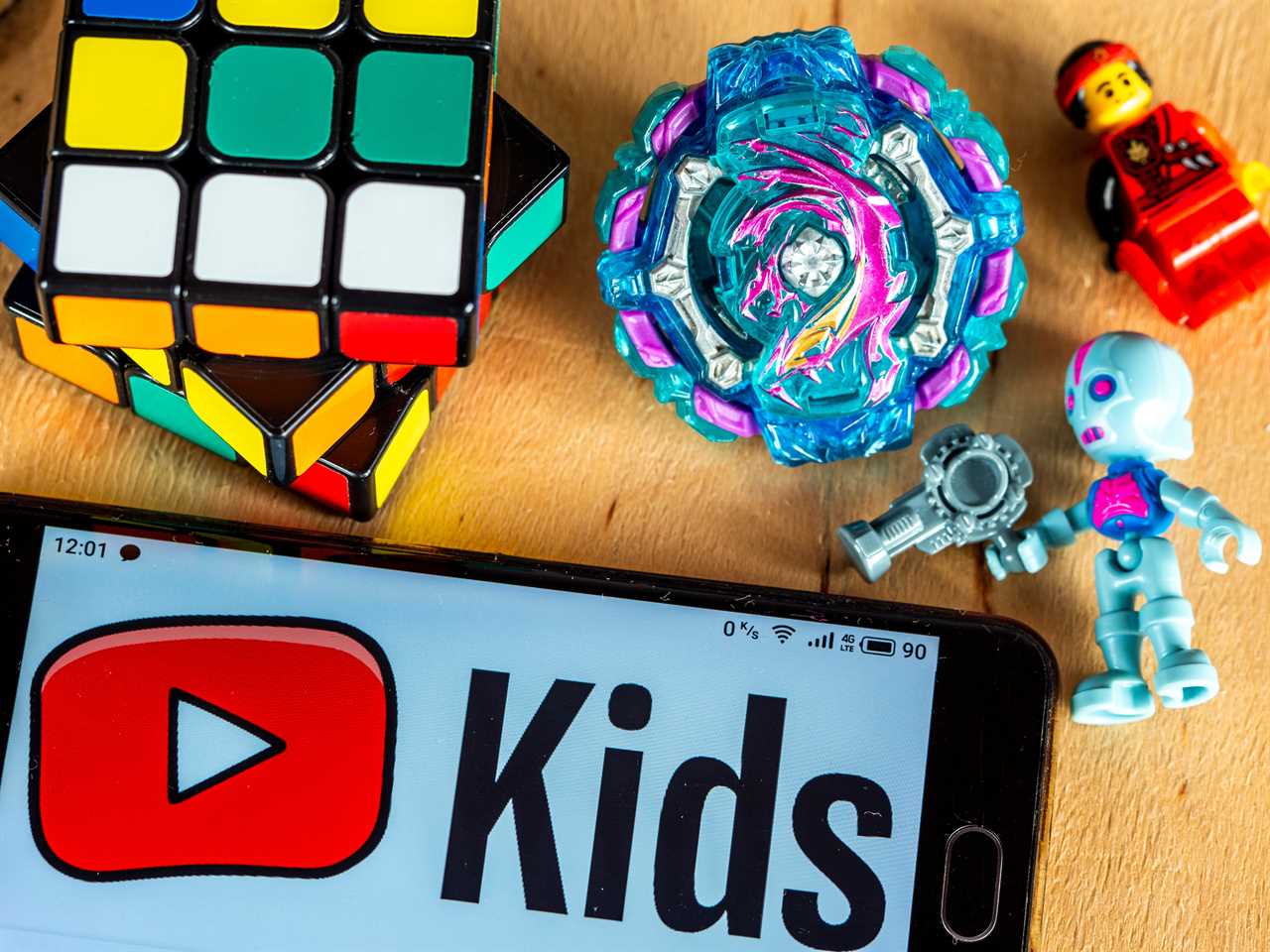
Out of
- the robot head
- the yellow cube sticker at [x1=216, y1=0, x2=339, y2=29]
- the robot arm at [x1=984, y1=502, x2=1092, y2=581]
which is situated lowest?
the robot arm at [x1=984, y1=502, x2=1092, y2=581]

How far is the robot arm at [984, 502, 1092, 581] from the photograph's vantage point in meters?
0.61

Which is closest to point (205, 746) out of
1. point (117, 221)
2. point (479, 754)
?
point (479, 754)

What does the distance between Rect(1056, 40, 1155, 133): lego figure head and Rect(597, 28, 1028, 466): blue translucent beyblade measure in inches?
3.2

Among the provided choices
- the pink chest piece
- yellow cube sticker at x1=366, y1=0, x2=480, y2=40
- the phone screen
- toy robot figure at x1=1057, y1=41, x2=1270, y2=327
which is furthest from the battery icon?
yellow cube sticker at x1=366, y1=0, x2=480, y2=40

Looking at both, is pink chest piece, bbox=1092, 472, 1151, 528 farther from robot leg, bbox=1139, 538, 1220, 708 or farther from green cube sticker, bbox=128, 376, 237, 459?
green cube sticker, bbox=128, 376, 237, 459

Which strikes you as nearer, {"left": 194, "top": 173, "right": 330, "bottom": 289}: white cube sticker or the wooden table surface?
{"left": 194, "top": 173, "right": 330, "bottom": 289}: white cube sticker

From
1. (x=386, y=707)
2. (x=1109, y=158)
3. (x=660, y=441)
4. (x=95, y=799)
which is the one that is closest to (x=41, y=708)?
(x=95, y=799)

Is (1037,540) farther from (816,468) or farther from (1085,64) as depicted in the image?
(1085,64)

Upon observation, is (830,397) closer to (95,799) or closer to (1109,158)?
(1109,158)

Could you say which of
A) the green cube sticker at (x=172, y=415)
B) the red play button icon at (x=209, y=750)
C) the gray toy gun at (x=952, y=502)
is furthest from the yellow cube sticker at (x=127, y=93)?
the gray toy gun at (x=952, y=502)

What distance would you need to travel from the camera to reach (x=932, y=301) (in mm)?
575

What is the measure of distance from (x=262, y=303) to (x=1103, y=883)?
463 millimetres

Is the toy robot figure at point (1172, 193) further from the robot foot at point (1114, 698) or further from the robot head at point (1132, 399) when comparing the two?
the robot foot at point (1114, 698)

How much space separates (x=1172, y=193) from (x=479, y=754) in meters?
0.41
